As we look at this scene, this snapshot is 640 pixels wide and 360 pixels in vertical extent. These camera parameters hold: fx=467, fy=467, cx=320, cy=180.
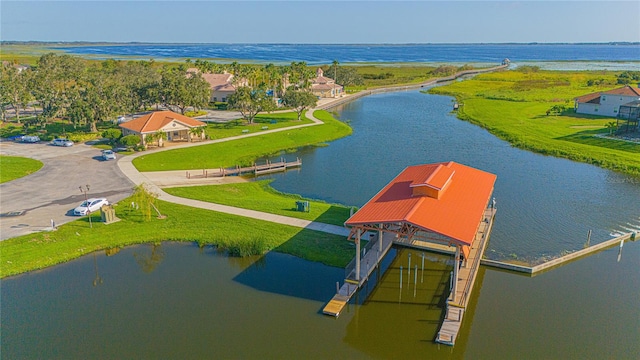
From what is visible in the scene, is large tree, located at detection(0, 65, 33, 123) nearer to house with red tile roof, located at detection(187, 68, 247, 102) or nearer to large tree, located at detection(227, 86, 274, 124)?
house with red tile roof, located at detection(187, 68, 247, 102)

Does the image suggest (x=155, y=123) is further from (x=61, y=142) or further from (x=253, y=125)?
(x=253, y=125)

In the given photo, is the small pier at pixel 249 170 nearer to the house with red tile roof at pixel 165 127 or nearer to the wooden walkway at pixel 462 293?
the house with red tile roof at pixel 165 127

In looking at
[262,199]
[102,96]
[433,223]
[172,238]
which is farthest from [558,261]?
[102,96]

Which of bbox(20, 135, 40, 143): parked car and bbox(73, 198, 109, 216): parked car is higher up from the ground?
bbox(20, 135, 40, 143): parked car

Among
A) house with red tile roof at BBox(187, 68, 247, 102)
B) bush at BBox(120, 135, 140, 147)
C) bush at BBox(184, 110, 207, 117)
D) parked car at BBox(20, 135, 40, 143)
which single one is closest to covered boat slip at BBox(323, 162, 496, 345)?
bush at BBox(120, 135, 140, 147)

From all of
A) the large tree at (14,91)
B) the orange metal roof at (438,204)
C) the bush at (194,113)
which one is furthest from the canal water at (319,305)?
the large tree at (14,91)

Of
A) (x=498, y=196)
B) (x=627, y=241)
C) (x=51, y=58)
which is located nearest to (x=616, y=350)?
(x=627, y=241)
